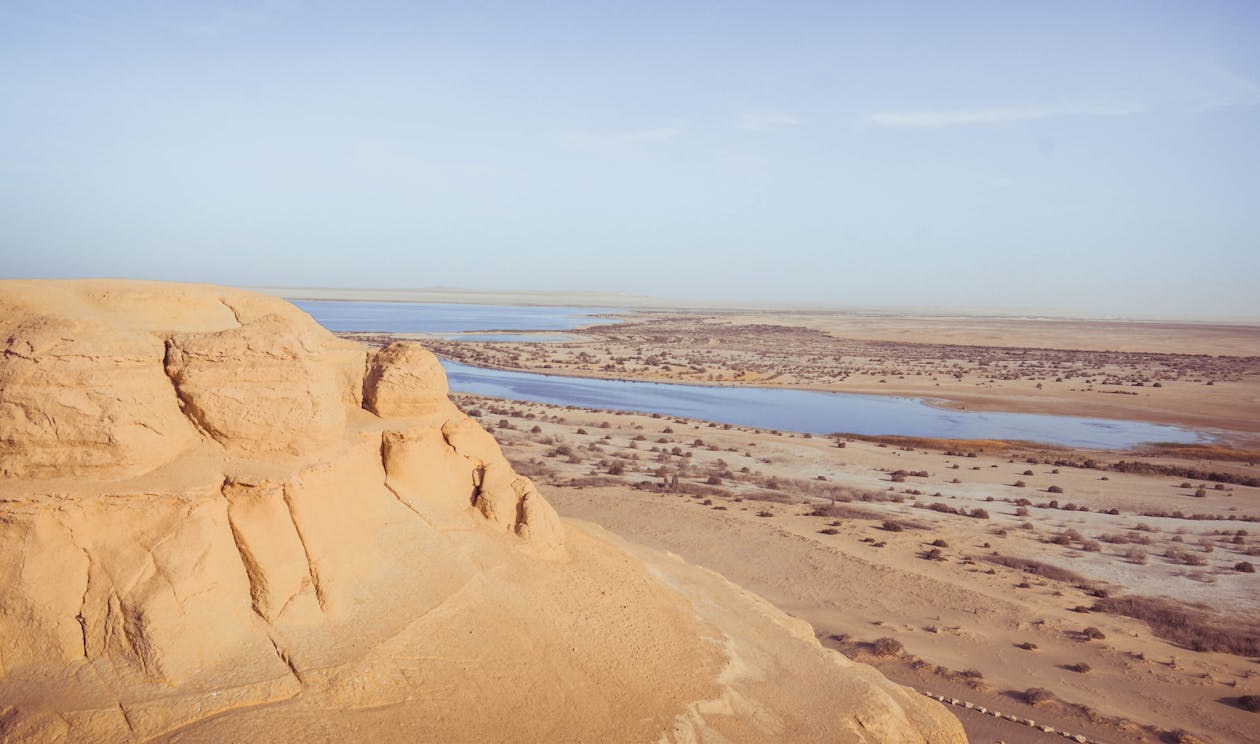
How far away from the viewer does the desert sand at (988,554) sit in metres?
12.6

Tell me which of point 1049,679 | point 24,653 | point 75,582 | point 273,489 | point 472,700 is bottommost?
point 1049,679

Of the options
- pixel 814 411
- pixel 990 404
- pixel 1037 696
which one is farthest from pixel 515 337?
pixel 1037 696

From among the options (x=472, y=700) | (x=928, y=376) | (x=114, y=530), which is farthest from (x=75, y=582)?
(x=928, y=376)

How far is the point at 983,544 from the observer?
19.7 meters

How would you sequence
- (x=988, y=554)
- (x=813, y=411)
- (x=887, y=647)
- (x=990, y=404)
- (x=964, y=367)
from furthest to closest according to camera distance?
(x=964, y=367), (x=990, y=404), (x=813, y=411), (x=988, y=554), (x=887, y=647)

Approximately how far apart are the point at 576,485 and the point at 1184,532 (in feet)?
52.2

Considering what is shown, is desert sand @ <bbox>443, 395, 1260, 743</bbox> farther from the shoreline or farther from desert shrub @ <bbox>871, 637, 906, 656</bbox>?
the shoreline

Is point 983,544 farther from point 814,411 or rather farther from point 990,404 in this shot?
point 990,404

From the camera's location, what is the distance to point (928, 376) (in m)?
65.4

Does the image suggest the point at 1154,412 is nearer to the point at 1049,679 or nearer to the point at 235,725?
the point at 1049,679

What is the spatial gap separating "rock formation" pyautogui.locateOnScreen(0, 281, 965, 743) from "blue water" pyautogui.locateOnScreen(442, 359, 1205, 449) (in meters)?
32.4

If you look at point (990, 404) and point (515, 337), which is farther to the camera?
point (515, 337)

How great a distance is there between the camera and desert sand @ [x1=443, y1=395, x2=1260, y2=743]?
12.6 m

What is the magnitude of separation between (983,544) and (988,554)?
831mm
